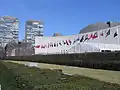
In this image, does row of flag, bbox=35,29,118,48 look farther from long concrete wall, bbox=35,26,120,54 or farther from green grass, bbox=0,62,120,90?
green grass, bbox=0,62,120,90

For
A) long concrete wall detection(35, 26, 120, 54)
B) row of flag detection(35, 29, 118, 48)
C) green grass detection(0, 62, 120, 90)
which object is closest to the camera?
green grass detection(0, 62, 120, 90)

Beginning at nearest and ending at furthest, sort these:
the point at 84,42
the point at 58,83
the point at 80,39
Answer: the point at 58,83
the point at 84,42
the point at 80,39

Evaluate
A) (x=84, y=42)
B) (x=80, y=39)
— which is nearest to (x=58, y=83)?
(x=84, y=42)

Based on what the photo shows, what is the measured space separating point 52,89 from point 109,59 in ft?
70.4

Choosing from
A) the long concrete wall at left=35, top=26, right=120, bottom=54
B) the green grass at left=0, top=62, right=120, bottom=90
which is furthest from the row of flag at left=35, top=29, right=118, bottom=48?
the green grass at left=0, top=62, right=120, bottom=90

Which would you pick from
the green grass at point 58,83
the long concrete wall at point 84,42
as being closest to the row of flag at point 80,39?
the long concrete wall at point 84,42

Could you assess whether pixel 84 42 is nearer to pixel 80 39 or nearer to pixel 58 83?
pixel 80 39

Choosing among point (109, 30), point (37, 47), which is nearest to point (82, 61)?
point (109, 30)

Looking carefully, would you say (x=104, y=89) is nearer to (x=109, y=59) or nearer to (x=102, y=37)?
(x=109, y=59)

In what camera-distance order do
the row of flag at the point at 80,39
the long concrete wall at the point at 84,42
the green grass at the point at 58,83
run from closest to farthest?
the green grass at the point at 58,83 → the long concrete wall at the point at 84,42 → the row of flag at the point at 80,39

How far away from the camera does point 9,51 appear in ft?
428

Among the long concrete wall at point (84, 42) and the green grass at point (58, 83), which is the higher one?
the long concrete wall at point (84, 42)

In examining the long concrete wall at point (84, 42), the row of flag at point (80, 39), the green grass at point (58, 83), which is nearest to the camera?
the green grass at point (58, 83)

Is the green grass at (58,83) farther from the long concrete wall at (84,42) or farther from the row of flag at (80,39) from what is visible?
the row of flag at (80,39)
